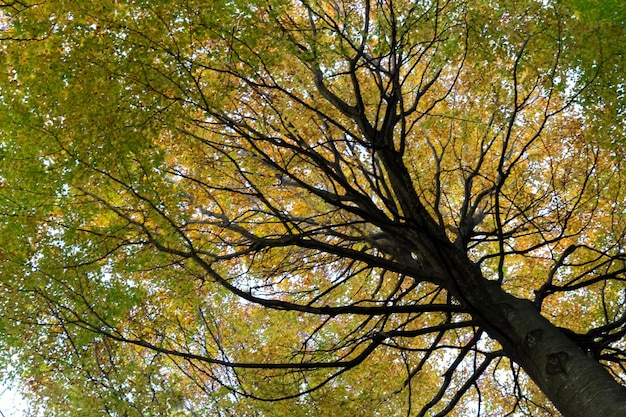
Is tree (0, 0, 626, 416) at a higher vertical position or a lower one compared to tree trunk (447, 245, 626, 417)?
higher

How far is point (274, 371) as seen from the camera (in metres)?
5.19

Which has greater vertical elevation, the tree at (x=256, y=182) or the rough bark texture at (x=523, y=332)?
the tree at (x=256, y=182)

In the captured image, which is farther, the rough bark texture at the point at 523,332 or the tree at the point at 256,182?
the tree at the point at 256,182

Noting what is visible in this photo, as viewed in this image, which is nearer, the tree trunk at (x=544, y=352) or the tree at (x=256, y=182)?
the tree trunk at (x=544, y=352)

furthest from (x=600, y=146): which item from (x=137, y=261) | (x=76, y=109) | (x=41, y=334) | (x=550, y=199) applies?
(x=41, y=334)

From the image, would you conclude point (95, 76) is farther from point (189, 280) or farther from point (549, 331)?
point (549, 331)

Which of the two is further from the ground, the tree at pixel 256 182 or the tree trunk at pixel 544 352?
the tree at pixel 256 182

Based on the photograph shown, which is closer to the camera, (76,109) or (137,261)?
(76,109)

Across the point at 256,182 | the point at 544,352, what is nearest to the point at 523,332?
the point at 544,352

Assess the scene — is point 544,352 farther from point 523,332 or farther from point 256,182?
point 256,182

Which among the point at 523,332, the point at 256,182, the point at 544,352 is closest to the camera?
the point at 544,352

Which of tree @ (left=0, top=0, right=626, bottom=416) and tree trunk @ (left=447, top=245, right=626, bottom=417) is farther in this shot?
tree @ (left=0, top=0, right=626, bottom=416)

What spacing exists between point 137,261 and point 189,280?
73 cm

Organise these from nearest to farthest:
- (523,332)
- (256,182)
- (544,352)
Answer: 1. (544,352)
2. (523,332)
3. (256,182)
